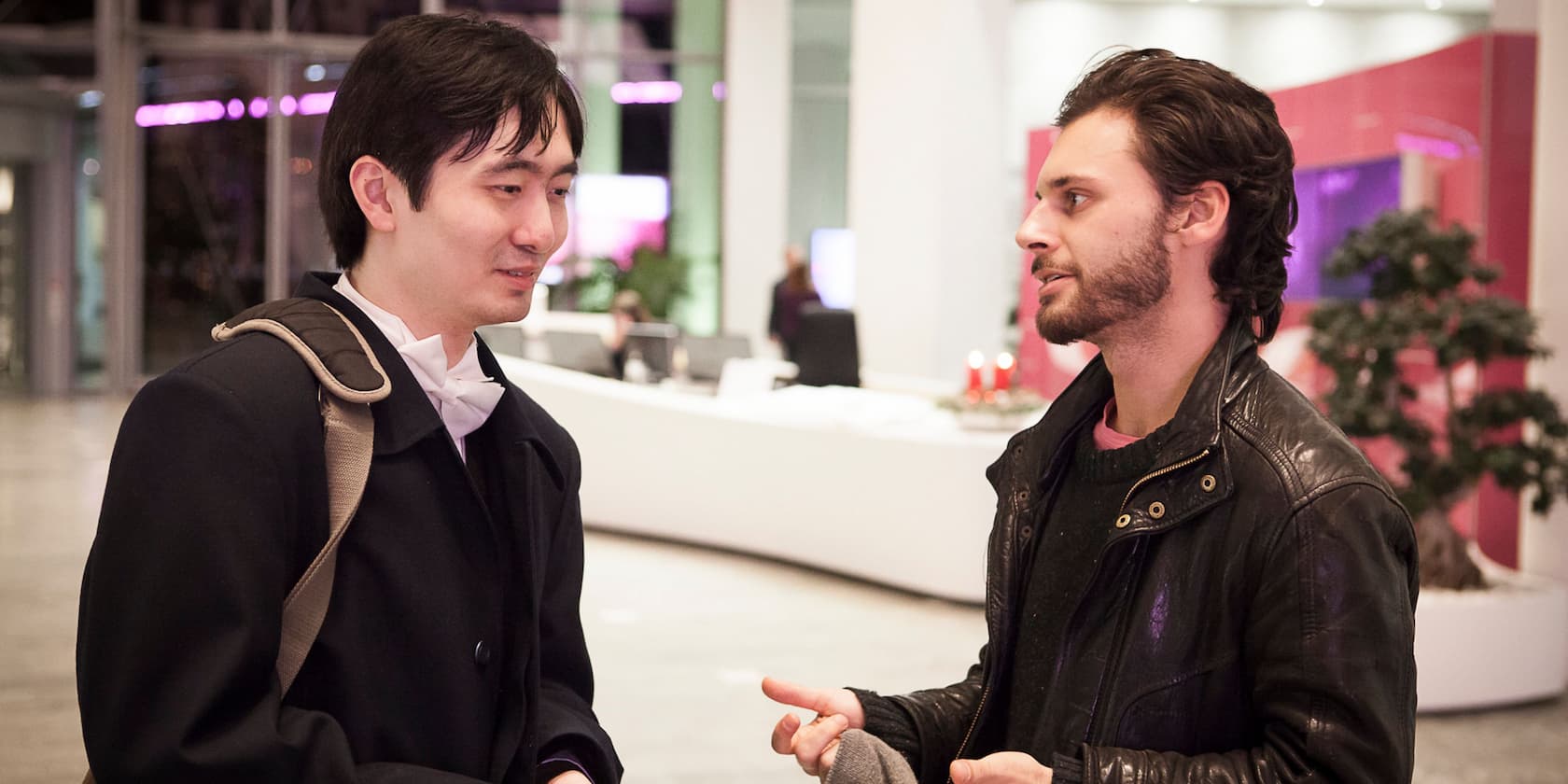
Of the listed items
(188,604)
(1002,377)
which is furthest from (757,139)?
(188,604)

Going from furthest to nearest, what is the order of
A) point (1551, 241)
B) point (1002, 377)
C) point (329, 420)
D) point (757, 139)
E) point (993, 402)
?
point (757, 139) < point (1002, 377) < point (993, 402) < point (1551, 241) < point (329, 420)

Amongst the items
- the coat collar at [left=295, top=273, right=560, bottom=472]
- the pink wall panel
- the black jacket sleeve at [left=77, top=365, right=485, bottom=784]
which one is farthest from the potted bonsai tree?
the black jacket sleeve at [left=77, top=365, right=485, bottom=784]

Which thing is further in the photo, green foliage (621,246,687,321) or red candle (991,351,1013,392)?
green foliage (621,246,687,321)

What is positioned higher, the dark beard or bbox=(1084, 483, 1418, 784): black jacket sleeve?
the dark beard

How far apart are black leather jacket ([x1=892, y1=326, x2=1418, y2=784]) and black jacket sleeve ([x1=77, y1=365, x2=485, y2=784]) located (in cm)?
79

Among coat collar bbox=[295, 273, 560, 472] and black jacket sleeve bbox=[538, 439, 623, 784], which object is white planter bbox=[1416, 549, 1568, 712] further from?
coat collar bbox=[295, 273, 560, 472]

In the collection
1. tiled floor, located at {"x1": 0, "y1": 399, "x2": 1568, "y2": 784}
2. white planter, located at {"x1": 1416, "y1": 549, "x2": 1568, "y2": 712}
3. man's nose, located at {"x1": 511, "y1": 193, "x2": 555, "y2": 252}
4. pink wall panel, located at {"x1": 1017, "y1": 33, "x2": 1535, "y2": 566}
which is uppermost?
pink wall panel, located at {"x1": 1017, "y1": 33, "x2": 1535, "y2": 566}

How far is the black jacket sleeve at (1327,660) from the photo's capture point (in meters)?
1.39

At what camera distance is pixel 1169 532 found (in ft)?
5.00

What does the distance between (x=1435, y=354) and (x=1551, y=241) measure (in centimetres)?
117

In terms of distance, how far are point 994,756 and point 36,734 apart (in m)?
4.22

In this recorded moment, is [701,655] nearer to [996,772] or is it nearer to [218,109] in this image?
[996,772]

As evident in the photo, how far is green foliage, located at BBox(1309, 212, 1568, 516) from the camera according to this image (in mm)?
5160

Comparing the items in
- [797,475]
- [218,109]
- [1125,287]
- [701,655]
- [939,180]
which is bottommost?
[701,655]
